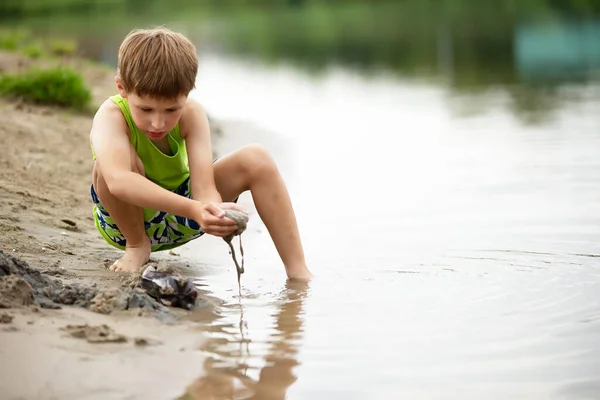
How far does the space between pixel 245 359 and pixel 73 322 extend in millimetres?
545

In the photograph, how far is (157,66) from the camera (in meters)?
3.62

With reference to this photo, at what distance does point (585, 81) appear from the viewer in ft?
37.3

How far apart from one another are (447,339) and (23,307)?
1356mm

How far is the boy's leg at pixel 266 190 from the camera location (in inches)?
159

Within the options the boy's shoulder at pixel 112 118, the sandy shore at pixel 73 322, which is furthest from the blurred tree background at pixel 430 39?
the boy's shoulder at pixel 112 118

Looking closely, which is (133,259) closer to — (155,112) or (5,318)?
(155,112)

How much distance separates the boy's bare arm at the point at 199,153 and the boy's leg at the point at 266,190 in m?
0.15

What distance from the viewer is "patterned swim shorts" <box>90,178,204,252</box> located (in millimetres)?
4078

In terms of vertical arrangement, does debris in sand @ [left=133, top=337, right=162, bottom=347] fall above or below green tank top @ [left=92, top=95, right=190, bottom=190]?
below

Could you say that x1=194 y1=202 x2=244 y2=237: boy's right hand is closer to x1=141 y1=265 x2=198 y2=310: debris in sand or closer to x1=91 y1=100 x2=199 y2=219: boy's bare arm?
x1=91 y1=100 x2=199 y2=219: boy's bare arm

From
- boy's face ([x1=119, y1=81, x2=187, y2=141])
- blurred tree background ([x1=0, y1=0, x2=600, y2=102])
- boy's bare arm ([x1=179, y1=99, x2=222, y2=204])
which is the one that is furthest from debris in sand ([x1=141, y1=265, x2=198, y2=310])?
blurred tree background ([x1=0, y1=0, x2=600, y2=102])

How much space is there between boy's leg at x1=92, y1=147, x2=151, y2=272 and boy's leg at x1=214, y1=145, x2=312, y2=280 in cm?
36

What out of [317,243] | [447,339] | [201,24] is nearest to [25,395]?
[447,339]

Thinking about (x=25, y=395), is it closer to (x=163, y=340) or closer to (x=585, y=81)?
(x=163, y=340)
